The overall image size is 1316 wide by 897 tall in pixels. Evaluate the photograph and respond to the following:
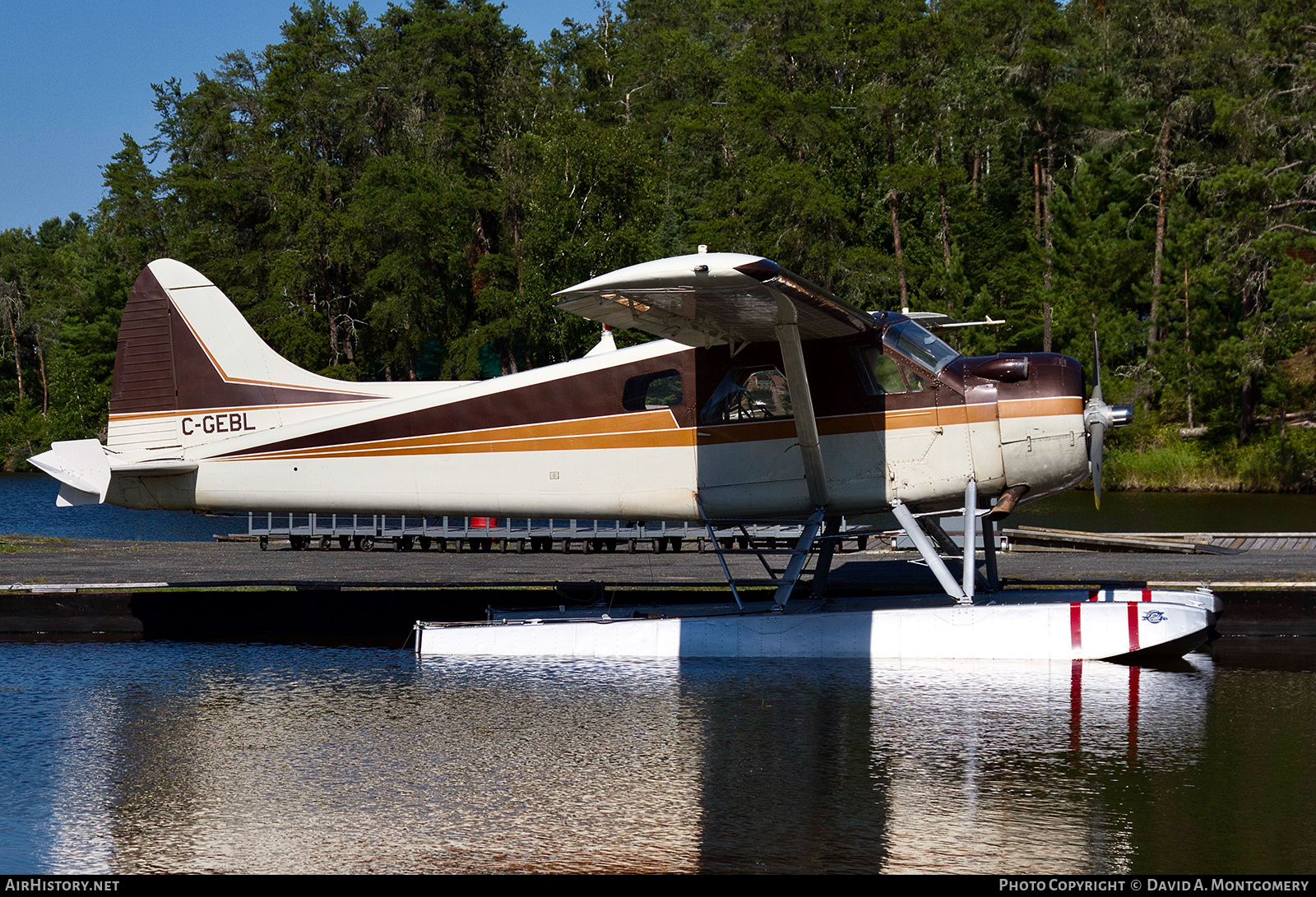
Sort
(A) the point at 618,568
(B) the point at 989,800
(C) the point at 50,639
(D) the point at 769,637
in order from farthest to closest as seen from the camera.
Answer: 1. (A) the point at 618,568
2. (C) the point at 50,639
3. (D) the point at 769,637
4. (B) the point at 989,800

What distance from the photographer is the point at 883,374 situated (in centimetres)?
1165

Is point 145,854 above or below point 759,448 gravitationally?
below

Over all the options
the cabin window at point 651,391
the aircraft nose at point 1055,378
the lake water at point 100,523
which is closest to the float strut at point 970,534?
the aircraft nose at point 1055,378

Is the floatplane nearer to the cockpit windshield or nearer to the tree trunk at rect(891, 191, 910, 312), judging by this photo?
the cockpit windshield

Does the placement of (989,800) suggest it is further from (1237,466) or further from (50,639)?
(1237,466)

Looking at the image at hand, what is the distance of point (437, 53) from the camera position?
62594 millimetres

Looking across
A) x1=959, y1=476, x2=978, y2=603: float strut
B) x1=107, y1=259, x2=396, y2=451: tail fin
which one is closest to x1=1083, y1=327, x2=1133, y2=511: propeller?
x1=959, y1=476, x2=978, y2=603: float strut

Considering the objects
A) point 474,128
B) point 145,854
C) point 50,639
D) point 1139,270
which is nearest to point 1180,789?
point 145,854

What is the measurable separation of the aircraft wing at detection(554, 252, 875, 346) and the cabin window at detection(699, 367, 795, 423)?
1.29ft

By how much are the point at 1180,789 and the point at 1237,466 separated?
3573 centimetres

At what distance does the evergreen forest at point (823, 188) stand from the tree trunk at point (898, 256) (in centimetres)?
24

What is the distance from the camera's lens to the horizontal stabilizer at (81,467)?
40.1 ft

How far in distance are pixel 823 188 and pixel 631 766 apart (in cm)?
4235

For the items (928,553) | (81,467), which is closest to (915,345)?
(928,553)
